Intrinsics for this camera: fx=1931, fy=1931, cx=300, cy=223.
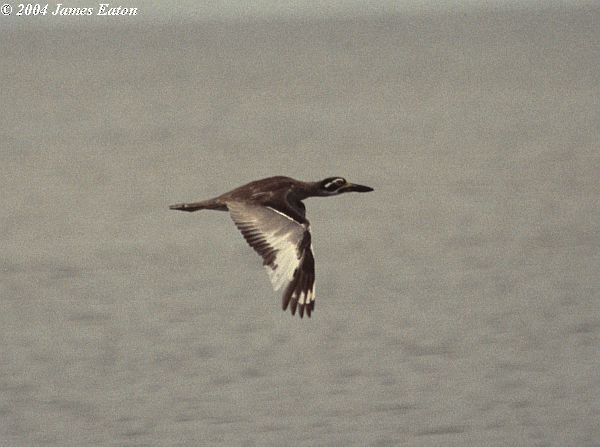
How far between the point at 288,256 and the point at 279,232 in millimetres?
156

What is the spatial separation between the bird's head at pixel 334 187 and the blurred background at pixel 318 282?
198cm

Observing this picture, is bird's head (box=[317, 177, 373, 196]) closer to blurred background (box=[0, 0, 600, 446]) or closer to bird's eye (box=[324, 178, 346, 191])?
bird's eye (box=[324, 178, 346, 191])

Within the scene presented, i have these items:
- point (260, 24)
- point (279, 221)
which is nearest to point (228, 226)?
point (279, 221)

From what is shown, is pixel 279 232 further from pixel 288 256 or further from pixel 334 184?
pixel 334 184

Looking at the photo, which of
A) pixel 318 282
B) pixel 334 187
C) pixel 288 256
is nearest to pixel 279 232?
pixel 288 256

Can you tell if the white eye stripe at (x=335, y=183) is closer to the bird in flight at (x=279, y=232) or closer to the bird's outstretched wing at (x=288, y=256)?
the bird in flight at (x=279, y=232)

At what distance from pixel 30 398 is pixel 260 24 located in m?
69.2

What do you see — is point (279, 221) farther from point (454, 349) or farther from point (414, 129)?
point (414, 129)

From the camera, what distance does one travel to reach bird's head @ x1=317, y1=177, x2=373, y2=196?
37.7 feet

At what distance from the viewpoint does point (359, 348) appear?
14.7 meters

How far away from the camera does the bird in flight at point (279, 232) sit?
10.8 metres

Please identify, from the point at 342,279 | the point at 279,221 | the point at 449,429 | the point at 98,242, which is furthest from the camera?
the point at 98,242

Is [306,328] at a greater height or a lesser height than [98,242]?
Result: lesser

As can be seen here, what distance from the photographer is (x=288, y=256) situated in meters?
10.8
